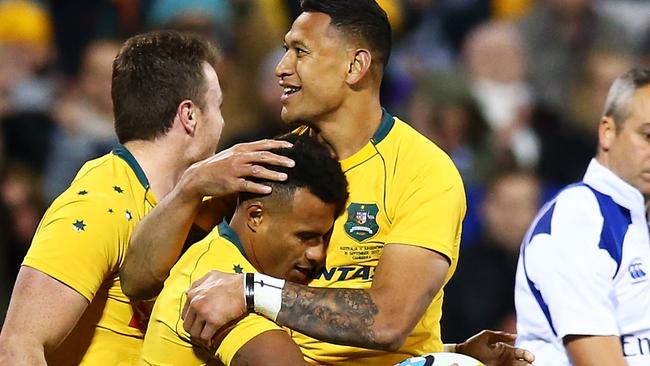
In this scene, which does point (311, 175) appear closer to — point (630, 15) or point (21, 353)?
point (21, 353)

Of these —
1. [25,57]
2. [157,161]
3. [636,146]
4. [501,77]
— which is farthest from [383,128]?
[25,57]

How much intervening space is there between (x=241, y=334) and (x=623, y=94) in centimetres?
202

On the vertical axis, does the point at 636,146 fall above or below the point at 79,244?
above

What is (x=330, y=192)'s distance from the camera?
4301mm

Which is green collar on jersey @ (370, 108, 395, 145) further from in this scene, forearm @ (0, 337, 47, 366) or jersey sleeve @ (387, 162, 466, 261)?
forearm @ (0, 337, 47, 366)

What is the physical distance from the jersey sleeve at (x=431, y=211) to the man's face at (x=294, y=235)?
0.77 ft

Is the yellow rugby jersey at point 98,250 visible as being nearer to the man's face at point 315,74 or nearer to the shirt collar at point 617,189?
the man's face at point 315,74

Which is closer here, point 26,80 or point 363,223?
point 363,223

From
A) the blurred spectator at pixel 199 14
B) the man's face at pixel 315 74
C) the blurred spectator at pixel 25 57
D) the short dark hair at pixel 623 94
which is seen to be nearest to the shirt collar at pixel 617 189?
the short dark hair at pixel 623 94

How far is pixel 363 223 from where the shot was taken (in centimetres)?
442

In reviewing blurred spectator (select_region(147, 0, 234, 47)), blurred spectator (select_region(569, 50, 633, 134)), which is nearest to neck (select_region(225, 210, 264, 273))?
blurred spectator (select_region(147, 0, 234, 47))

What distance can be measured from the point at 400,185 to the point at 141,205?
0.98m

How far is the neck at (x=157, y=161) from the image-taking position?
488 centimetres

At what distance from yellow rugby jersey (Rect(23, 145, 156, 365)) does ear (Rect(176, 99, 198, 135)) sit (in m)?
0.25
